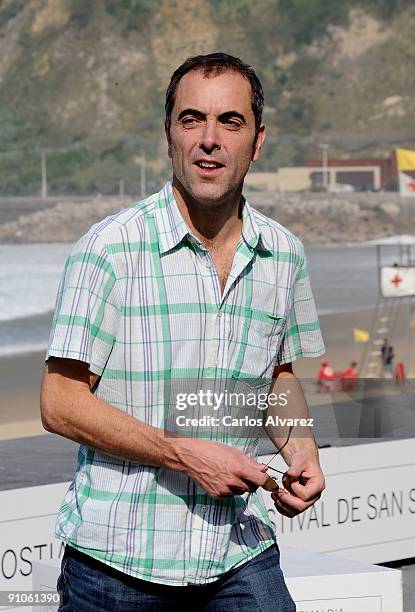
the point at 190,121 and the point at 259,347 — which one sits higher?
the point at 190,121

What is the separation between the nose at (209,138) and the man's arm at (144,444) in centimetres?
34

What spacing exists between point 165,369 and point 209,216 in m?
0.22

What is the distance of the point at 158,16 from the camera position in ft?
147

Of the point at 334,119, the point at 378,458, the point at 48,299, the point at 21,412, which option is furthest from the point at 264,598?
the point at 334,119

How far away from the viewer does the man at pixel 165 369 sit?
5.47ft

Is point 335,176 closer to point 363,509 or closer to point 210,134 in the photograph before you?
point 363,509

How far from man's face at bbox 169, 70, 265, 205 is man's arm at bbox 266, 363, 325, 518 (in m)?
0.32

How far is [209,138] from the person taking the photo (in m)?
1.69

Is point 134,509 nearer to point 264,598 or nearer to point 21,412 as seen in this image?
point 264,598

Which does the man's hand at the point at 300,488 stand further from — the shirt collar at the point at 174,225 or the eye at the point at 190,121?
the eye at the point at 190,121

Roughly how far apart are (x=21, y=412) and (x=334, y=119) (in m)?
27.4

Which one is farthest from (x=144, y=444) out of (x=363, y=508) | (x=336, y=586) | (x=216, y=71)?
(x=363, y=508)

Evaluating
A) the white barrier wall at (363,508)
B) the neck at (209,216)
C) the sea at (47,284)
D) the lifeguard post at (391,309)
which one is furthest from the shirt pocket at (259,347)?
the sea at (47,284)

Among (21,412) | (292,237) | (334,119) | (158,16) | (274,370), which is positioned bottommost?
(21,412)
